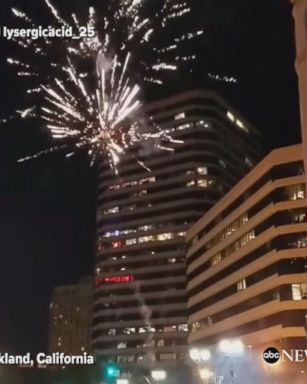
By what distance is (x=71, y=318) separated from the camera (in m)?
164

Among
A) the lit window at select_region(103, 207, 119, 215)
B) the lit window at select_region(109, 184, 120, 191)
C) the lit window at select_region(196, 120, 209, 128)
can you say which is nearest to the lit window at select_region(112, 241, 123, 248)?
the lit window at select_region(103, 207, 119, 215)

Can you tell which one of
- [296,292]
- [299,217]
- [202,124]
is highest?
[202,124]

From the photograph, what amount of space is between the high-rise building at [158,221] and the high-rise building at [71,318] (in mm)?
32737

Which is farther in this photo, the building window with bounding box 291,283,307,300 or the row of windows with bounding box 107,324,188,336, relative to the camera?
the row of windows with bounding box 107,324,188,336

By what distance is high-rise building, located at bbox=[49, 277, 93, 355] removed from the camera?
515 feet

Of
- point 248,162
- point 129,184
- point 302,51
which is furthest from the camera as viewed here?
point 248,162

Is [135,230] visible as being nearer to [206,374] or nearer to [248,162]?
[248,162]

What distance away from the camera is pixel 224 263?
253 feet

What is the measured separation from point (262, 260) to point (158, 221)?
2256 inches

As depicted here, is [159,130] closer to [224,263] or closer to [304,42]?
→ [224,263]

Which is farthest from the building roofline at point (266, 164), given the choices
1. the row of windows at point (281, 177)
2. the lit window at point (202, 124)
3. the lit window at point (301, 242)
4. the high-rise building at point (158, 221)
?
the lit window at point (202, 124)

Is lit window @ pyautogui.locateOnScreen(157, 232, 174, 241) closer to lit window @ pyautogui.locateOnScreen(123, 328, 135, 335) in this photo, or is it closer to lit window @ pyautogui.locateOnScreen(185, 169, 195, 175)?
lit window @ pyautogui.locateOnScreen(185, 169, 195, 175)

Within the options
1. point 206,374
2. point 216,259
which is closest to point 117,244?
point 216,259

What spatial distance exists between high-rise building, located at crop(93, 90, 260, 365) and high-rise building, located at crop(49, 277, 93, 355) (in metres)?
32.7
